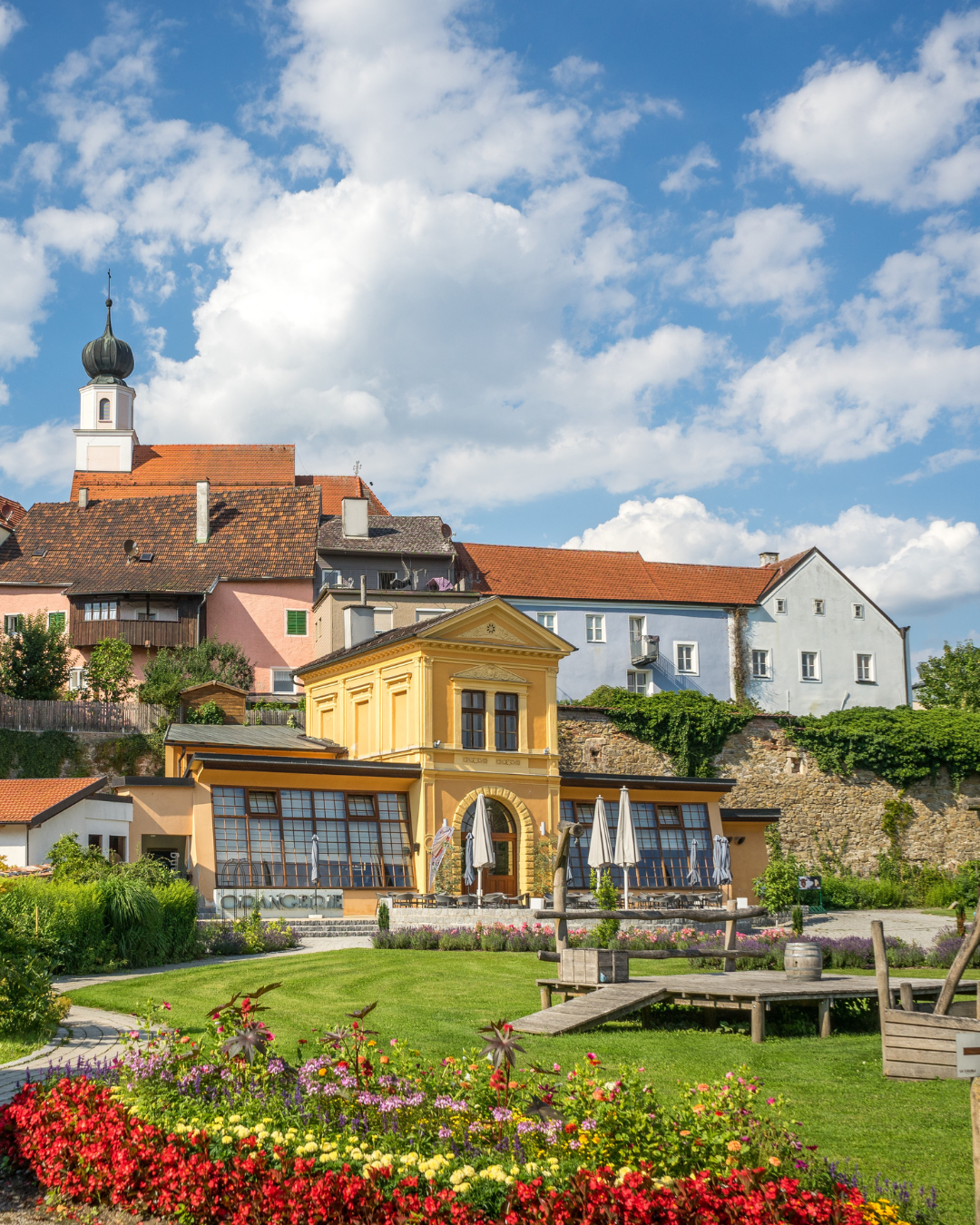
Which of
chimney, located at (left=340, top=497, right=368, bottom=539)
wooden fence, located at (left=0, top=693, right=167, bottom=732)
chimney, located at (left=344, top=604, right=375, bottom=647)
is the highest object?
chimney, located at (left=340, top=497, right=368, bottom=539)

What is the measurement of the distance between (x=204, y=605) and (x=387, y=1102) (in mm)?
42418

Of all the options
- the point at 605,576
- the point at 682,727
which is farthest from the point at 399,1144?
the point at 605,576

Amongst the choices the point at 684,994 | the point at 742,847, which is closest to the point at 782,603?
the point at 742,847

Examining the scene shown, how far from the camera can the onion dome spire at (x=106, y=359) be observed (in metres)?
74.2

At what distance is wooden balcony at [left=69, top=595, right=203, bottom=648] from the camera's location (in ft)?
152

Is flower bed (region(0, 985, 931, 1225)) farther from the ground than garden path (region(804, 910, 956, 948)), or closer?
farther from the ground

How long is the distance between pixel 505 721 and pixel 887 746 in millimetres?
15785

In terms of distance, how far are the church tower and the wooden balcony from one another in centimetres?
2562

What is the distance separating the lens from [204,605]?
48.9 metres

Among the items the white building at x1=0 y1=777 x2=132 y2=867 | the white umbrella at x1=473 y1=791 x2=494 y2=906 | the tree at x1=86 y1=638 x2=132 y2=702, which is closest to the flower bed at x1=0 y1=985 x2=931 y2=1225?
the white building at x1=0 y1=777 x2=132 y2=867

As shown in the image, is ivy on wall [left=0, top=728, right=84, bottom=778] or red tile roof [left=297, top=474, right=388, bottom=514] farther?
red tile roof [left=297, top=474, right=388, bottom=514]

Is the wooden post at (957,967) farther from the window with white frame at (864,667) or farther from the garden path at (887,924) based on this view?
the window with white frame at (864,667)

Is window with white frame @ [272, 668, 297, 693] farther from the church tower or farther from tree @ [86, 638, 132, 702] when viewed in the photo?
the church tower

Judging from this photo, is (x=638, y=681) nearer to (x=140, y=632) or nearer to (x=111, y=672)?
(x=140, y=632)
